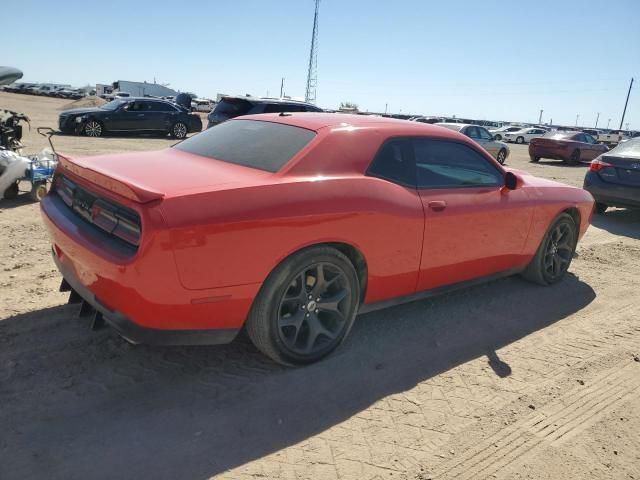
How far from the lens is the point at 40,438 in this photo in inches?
97.0

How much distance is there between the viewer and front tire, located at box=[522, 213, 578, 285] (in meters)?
4.84

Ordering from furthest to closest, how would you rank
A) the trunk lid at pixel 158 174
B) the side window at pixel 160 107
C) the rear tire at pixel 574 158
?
the rear tire at pixel 574 158 → the side window at pixel 160 107 → the trunk lid at pixel 158 174

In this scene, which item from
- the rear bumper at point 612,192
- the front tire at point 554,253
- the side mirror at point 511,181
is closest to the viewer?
the side mirror at point 511,181

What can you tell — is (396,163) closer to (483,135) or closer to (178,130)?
(483,135)

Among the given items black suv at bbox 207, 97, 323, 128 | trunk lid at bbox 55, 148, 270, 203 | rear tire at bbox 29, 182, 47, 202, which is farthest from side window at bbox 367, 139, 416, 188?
black suv at bbox 207, 97, 323, 128

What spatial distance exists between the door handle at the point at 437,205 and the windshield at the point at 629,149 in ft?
21.1

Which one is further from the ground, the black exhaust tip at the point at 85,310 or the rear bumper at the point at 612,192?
the rear bumper at the point at 612,192

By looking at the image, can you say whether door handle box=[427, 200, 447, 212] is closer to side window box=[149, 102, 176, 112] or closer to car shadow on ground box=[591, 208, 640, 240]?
car shadow on ground box=[591, 208, 640, 240]

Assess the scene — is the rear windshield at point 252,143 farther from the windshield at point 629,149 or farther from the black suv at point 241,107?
the black suv at point 241,107

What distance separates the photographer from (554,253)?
5.00 meters

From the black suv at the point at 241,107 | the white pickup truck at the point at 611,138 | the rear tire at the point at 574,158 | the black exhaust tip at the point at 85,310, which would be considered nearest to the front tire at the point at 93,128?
the black suv at the point at 241,107

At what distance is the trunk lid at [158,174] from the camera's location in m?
2.62

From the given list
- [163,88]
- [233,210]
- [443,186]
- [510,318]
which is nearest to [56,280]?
[233,210]

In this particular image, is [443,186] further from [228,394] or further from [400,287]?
[228,394]
